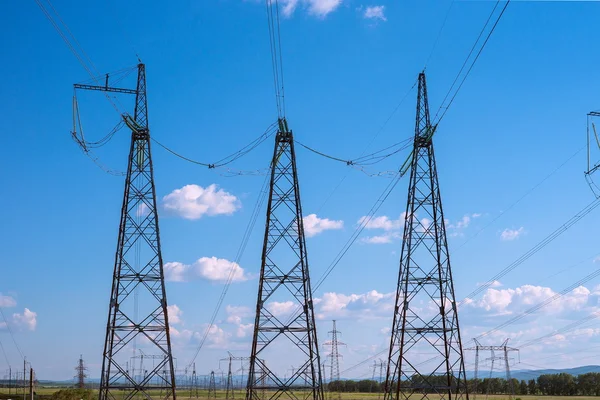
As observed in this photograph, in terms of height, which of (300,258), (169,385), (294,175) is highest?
(294,175)

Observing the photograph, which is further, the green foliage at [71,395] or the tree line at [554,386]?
the tree line at [554,386]

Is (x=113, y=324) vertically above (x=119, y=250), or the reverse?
(x=119, y=250)

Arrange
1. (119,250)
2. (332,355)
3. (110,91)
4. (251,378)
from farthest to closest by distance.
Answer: (332,355) → (110,91) → (119,250) → (251,378)

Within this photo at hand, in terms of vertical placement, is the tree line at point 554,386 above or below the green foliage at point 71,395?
below

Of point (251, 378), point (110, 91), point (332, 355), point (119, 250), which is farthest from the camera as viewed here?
point (332, 355)

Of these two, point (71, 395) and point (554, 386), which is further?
point (554, 386)

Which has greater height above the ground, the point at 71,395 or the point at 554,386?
the point at 71,395

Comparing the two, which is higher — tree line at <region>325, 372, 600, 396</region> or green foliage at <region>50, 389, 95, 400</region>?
green foliage at <region>50, 389, 95, 400</region>

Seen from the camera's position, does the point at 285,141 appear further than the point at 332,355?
No

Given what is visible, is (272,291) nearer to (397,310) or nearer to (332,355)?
(397,310)

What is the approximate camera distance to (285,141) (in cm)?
5247

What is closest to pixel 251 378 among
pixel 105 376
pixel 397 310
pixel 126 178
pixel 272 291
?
pixel 272 291

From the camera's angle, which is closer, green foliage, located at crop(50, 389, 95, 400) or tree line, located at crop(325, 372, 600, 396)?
green foliage, located at crop(50, 389, 95, 400)

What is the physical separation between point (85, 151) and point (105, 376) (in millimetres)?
15758
